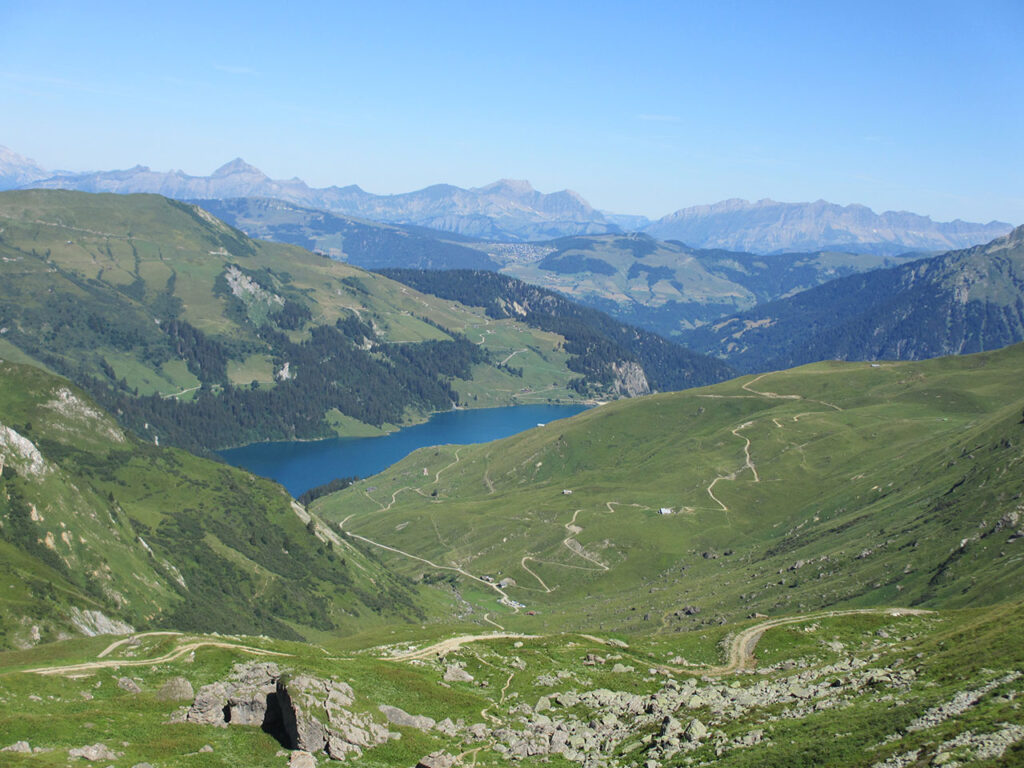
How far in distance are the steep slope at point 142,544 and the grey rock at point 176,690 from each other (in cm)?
4603

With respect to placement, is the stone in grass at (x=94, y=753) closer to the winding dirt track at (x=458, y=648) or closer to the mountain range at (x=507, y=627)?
the mountain range at (x=507, y=627)

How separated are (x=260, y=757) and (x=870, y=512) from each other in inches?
5345

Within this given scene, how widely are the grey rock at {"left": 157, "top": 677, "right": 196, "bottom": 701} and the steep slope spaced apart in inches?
1812

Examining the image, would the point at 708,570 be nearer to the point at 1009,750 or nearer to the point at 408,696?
the point at 408,696

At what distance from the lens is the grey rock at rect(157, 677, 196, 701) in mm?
53719

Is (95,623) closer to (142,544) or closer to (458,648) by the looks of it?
(142,544)

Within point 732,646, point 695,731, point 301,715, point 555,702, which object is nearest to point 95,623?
point 301,715

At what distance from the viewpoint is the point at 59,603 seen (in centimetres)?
10150

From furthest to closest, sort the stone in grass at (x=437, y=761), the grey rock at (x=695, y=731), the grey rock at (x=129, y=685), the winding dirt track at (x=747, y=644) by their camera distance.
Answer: the winding dirt track at (x=747, y=644)
the grey rock at (x=129, y=685)
the grey rock at (x=695, y=731)
the stone in grass at (x=437, y=761)

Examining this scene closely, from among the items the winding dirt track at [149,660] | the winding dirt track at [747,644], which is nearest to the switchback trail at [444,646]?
the winding dirt track at [149,660]

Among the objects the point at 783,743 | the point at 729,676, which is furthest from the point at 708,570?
the point at 783,743

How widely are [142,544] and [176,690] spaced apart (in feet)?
311

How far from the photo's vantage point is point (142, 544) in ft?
460

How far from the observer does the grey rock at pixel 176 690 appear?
53.7 meters
